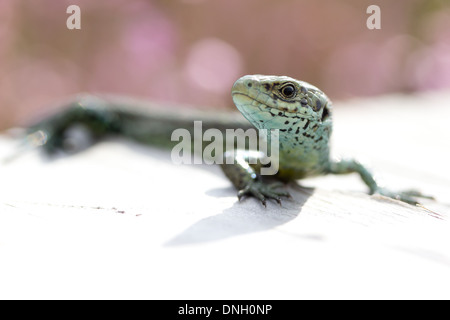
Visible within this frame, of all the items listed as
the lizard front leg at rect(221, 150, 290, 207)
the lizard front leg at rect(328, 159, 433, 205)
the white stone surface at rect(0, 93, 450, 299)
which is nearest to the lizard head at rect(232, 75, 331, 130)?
the lizard front leg at rect(221, 150, 290, 207)

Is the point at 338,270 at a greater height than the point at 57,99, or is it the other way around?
the point at 57,99

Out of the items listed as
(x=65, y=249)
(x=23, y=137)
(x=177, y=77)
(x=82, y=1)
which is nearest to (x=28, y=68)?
(x=82, y=1)

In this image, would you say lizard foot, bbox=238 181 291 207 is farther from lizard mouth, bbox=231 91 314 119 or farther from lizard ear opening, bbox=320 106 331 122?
lizard ear opening, bbox=320 106 331 122

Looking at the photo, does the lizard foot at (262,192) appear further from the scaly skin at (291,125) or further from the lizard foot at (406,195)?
the lizard foot at (406,195)

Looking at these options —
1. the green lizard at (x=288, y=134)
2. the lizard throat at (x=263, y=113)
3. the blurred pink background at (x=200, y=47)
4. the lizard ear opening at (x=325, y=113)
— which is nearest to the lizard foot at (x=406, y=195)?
the green lizard at (x=288, y=134)

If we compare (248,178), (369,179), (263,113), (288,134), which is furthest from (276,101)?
(369,179)

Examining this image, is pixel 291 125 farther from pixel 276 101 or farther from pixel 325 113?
pixel 325 113

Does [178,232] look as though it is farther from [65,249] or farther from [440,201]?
[440,201]
